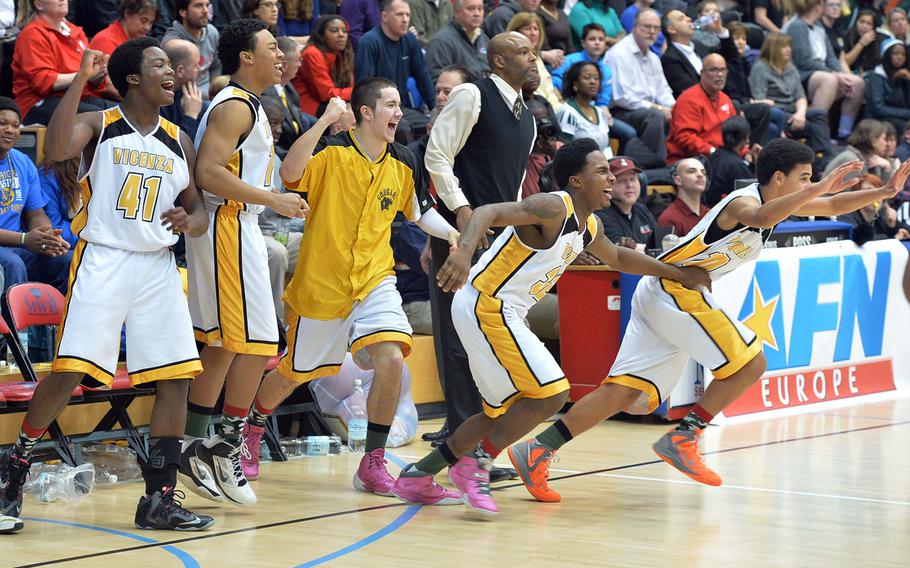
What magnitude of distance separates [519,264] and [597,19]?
8.98 m

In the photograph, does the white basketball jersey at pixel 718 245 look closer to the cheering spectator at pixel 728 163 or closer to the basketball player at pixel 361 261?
the basketball player at pixel 361 261

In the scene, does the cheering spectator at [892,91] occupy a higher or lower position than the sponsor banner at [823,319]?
higher

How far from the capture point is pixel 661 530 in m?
5.72

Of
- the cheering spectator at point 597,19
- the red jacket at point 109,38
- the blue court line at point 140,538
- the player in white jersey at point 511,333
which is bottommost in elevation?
the blue court line at point 140,538

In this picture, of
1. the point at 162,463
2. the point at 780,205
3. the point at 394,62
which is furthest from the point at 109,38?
the point at 780,205

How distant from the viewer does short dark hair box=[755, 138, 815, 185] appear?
690cm

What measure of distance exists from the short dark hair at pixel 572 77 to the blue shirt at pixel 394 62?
3.96 feet

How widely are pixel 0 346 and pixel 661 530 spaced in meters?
3.85

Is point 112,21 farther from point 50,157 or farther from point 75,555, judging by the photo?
point 75,555

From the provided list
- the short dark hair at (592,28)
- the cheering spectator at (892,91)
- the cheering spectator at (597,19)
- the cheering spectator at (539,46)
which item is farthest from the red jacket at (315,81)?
the cheering spectator at (892,91)

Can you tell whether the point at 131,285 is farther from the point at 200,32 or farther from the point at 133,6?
the point at 200,32

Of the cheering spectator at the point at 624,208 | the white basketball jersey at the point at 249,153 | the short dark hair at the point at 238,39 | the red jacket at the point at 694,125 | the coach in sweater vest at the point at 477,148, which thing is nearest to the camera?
the white basketball jersey at the point at 249,153

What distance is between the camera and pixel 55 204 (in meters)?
8.27

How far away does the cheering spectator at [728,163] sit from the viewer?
11.7 meters
